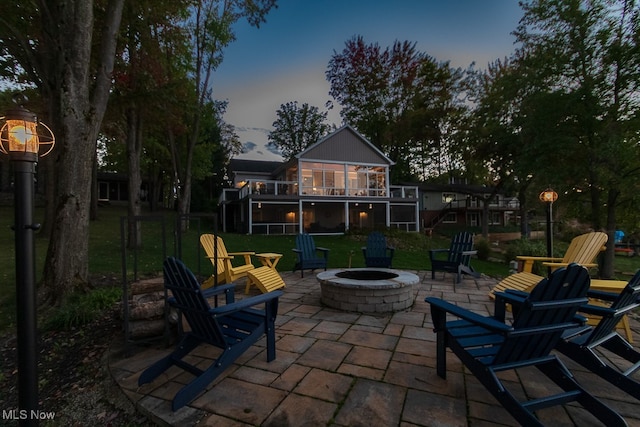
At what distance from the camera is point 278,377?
2.40 meters

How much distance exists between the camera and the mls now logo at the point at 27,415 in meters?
1.70

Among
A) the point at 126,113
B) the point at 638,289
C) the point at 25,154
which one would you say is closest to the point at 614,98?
the point at 638,289

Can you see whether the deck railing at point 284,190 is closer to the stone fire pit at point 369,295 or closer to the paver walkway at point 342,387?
the stone fire pit at point 369,295

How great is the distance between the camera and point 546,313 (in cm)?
185

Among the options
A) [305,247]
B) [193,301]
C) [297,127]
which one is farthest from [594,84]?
[297,127]

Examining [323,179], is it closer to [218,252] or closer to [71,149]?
[218,252]

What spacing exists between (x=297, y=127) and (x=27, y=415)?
110 feet

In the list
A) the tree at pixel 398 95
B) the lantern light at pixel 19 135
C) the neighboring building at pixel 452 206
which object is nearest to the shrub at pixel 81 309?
the lantern light at pixel 19 135

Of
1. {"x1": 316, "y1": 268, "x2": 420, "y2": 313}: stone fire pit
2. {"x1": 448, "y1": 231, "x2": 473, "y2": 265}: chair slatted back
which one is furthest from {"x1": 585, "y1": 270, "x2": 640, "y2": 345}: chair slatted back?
{"x1": 448, "y1": 231, "x2": 473, "y2": 265}: chair slatted back

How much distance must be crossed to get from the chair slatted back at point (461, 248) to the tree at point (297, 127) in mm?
27853

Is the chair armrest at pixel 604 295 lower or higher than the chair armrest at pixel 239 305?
lower

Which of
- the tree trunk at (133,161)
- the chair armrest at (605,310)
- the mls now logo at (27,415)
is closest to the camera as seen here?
the mls now logo at (27,415)

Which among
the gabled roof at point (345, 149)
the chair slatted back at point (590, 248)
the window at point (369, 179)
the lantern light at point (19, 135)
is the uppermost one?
the gabled roof at point (345, 149)

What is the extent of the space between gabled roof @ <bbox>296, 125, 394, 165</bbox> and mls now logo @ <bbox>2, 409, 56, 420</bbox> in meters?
17.4
